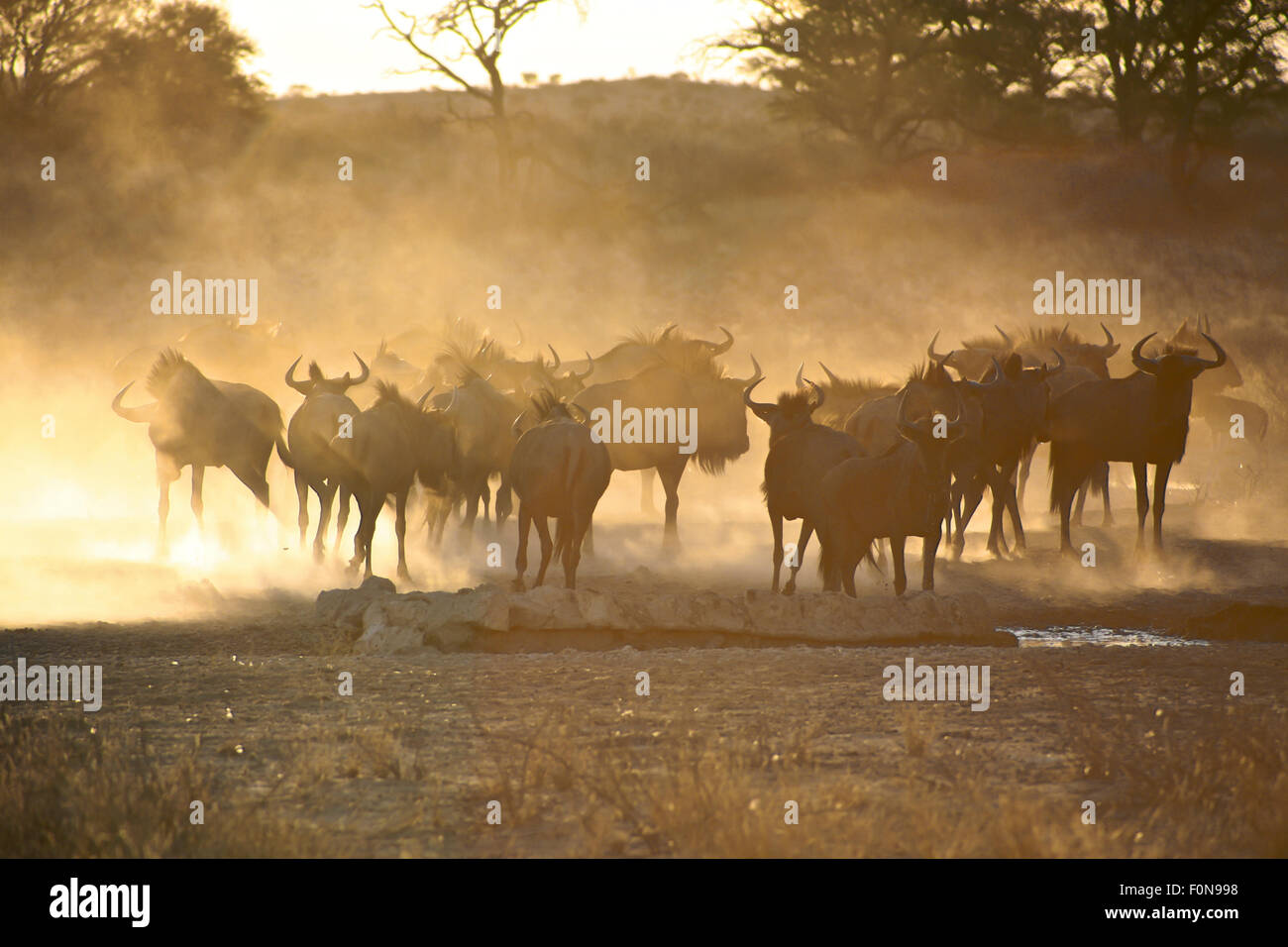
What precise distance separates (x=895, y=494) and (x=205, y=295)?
91.1 ft

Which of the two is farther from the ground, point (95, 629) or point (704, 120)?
point (704, 120)

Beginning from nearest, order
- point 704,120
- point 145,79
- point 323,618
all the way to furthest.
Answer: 1. point 323,618
2. point 145,79
3. point 704,120

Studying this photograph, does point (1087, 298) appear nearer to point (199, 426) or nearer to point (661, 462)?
point (661, 462)

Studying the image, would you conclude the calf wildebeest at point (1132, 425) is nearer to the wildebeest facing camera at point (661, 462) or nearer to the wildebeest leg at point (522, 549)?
the wildebeest facing camera at point (661, 462)

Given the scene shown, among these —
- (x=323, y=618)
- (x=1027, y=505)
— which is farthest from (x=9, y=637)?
(x=1027, y=505)

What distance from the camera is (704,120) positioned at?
184 feet

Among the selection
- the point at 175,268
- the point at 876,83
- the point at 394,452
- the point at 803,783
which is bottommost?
the point at 803,783

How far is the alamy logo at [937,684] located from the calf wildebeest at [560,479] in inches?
167

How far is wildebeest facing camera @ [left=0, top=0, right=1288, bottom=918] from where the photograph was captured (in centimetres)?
634

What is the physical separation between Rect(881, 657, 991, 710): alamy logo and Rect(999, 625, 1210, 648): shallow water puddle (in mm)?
2195

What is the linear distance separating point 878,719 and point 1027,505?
15796mm

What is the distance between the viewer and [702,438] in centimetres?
1819

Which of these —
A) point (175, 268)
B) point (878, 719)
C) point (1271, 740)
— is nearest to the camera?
point (1271, 740)

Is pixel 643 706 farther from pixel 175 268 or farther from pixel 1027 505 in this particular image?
pixel 175 268
